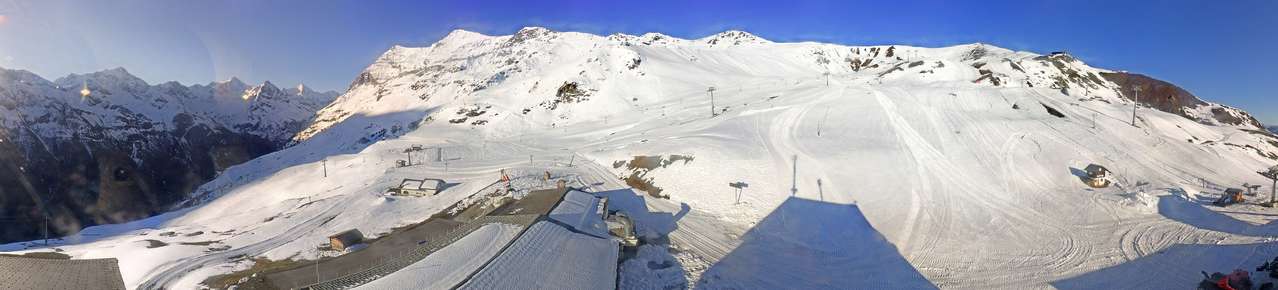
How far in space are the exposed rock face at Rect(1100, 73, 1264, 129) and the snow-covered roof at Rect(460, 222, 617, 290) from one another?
75.2m

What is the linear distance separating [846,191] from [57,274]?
104 ft

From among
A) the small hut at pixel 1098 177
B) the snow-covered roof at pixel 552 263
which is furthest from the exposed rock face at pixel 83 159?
the small hut at pixel 1098 177

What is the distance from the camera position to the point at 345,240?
24578 mm

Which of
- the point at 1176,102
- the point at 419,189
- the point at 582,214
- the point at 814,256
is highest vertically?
the point at 1176,102

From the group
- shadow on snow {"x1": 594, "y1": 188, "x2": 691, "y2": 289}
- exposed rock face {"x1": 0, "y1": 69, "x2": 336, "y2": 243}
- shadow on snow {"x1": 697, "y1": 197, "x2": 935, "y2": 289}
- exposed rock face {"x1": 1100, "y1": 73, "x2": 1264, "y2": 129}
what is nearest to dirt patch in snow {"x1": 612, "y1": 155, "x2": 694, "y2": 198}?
shadow on snow {"x1": 594, "y1": 188, "x2": 691, "y2": 289}

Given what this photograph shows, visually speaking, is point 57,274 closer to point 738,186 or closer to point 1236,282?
point 738,186

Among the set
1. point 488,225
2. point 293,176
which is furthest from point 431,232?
point 293,176

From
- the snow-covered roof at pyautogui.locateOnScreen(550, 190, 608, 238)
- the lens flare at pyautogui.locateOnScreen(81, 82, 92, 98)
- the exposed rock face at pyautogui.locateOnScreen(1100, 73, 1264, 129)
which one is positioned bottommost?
the snow-covered roof at pyautogui.locateOnScreen(550, 190, 608, 238)

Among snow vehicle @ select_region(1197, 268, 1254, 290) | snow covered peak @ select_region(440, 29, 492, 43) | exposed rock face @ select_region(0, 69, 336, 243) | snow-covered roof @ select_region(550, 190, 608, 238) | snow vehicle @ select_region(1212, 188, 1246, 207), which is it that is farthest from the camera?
snow covered peak @ select_region(440, 29, 492, 43)

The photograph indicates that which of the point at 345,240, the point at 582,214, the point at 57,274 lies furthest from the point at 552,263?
the point at 57,274

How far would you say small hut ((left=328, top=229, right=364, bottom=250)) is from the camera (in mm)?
24172

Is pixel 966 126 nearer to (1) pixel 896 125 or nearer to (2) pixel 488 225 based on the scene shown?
(1) pixel 896 125

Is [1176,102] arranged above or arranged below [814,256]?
above

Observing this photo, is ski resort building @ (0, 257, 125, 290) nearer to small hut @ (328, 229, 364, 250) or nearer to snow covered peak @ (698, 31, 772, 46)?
small hut @ (328, 229, 364, 250)
